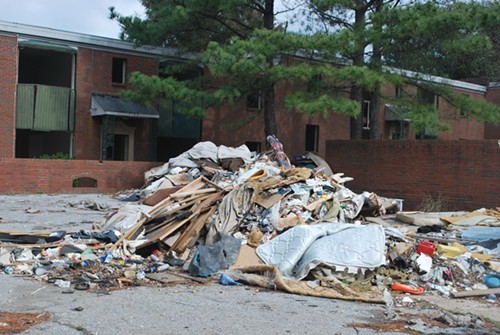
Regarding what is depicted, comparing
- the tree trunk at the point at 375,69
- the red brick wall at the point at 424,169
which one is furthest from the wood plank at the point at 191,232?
the tree trunk at the point at 375,69

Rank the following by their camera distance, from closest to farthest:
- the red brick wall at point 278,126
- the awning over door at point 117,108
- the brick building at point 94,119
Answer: the brick building at point 94,119
the awning over door at point 117,108
the red brick wall at point 278,126

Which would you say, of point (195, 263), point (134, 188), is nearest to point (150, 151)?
point (134, 188)

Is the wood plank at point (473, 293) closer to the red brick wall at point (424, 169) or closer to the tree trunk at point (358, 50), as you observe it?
the red brick wall at point (424, 169)

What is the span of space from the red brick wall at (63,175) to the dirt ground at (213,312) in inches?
538

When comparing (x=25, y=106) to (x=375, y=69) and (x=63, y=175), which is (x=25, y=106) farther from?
(x=375, y=69)

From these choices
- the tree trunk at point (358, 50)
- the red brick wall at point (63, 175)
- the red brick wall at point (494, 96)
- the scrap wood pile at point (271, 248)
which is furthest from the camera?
the red brick wall at point (494, 96)

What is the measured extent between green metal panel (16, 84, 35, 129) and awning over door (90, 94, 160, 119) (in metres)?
2.59

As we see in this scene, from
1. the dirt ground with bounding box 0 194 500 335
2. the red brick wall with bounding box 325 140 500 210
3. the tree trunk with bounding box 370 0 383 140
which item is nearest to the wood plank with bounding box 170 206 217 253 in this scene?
the dirt ground with bounding box 0 194 500 335

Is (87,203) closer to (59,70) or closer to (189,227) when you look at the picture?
(189,227)

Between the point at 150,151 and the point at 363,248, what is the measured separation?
67.6 feet

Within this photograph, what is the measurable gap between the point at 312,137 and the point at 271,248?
23862mm

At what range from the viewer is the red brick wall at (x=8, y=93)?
2358 cm

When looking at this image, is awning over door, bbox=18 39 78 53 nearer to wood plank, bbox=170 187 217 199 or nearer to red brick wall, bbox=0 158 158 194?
red brick wall, bbox=0 158 158 194

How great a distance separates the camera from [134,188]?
23.5 meters
